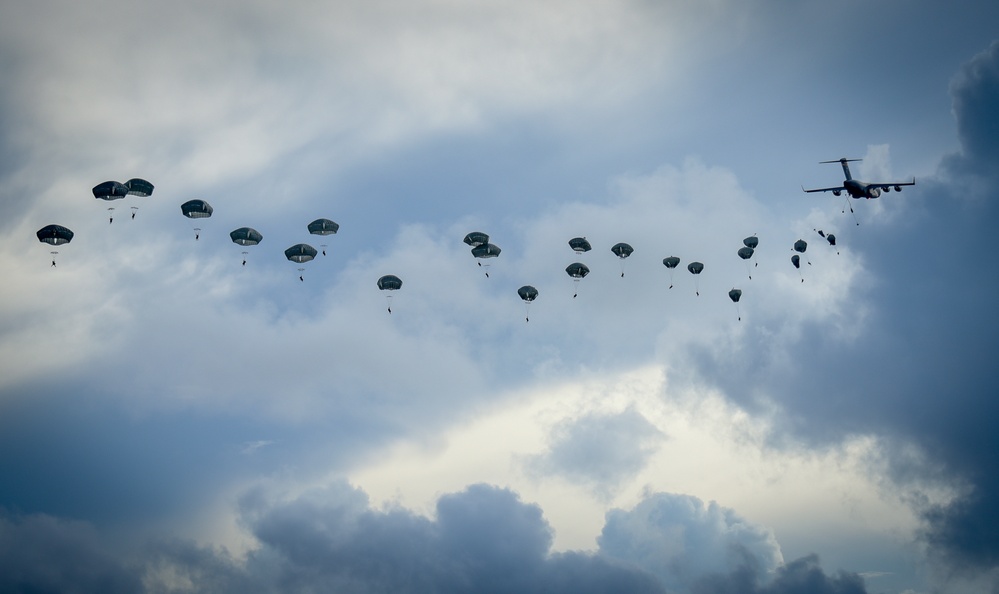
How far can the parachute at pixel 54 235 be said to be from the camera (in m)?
113

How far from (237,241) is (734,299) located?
100 metres

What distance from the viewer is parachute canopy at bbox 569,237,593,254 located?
439ft

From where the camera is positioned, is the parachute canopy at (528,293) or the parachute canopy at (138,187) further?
the parachute canopy at (528,293)

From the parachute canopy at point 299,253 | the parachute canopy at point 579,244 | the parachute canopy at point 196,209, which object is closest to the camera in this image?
the parachute canopy at point 196,209

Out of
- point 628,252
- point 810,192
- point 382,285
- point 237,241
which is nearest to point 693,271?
point 628,252

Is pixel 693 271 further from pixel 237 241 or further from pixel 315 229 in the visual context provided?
pixel 237 241

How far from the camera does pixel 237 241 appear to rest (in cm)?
12138

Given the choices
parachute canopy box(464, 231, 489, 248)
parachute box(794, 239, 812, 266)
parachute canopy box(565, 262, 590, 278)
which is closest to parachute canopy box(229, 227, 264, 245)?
parachute canopy box(464, 231, 489, 248)

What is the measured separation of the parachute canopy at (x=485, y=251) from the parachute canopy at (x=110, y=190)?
57798 mm

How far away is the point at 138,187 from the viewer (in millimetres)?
112875

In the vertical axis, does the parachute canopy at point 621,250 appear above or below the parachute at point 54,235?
above

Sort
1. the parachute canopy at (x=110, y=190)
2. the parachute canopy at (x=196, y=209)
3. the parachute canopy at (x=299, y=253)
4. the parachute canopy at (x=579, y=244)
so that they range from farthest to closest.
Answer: the parachute canopy at (x=579, y=244) → the parachute canopy at (x=299, y=253) → the parachute canopy at (x=196, y=209) → the parachute canopy at (x=110, y=190)

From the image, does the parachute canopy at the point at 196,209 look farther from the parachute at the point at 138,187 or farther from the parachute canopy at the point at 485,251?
the parachute canopy at the point at 485,251

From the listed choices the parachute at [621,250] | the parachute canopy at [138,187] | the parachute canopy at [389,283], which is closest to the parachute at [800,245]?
the parachute at [621,250]
